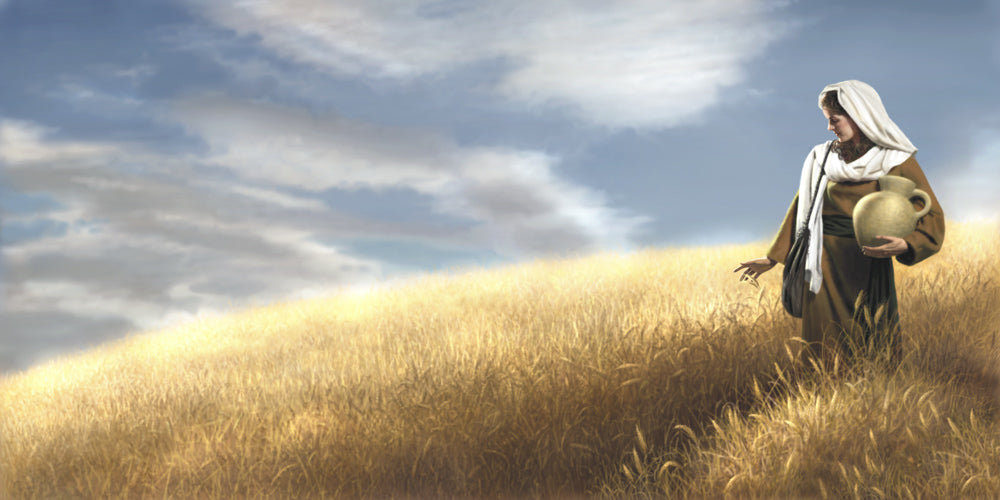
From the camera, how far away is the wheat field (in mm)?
3277

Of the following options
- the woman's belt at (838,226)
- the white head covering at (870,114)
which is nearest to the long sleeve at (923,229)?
the white head covering at (870,114)

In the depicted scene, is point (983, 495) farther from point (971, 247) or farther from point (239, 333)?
point (239, 333)

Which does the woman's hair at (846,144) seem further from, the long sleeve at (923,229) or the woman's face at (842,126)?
the long sleeve at (923,229)

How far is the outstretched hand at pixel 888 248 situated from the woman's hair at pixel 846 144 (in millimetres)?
530

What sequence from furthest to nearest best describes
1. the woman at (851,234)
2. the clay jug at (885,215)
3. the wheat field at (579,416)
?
the woman at (851,234) → the clay jug at (885,215) → the wheat field at (579,416)

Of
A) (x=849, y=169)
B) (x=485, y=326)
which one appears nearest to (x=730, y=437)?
(x=849, y=169)

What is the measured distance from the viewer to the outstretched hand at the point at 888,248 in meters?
3.59

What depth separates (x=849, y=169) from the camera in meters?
3.76

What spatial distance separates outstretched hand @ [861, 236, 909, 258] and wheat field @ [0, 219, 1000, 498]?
0.61 metres

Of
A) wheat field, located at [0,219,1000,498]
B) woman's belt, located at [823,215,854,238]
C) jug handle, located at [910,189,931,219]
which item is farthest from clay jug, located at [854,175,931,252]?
wheat field, located at [0,219,1000,498]

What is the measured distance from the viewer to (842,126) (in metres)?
3.76

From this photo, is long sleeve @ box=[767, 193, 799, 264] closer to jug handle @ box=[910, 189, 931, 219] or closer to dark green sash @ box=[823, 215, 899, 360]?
dark green sash @ box=[823, 215, 899, 360]

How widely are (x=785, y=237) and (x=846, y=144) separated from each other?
63 centimetres

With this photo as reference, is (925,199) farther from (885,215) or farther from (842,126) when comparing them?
→ (842,126)
